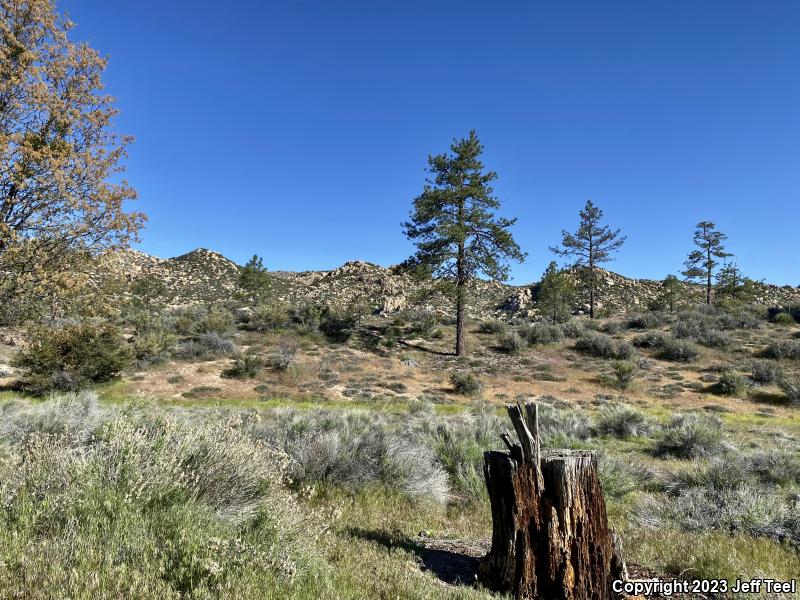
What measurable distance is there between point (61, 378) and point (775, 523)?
20979mm

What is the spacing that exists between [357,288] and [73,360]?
183 feet

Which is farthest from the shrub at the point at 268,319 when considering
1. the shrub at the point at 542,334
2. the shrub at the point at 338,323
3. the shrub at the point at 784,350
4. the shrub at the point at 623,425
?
the shrub at the point at 784,350

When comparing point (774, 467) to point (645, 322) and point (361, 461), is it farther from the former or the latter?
point (645, 322)

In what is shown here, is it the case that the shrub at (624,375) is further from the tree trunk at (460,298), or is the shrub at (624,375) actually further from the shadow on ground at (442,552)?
the shadow on ground at (442,552)

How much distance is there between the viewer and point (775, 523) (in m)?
4.73

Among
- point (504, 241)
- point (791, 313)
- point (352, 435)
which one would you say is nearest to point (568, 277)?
point (791, 313)

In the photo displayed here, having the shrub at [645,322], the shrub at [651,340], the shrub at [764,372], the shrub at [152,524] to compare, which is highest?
the shrub at [645,322]

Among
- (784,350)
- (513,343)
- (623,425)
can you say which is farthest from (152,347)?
(784,350)

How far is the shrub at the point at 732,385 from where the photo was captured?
67.4ft

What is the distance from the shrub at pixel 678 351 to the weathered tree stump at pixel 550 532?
2821cm

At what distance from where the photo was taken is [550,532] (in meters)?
3.39

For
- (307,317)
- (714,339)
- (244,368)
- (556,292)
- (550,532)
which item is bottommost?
(550,532)

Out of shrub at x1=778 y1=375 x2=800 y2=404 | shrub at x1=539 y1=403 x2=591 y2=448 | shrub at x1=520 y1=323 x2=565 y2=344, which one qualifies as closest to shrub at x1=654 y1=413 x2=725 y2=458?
Answer: shrub at x1=539 y1=403 x2=591 y2=448

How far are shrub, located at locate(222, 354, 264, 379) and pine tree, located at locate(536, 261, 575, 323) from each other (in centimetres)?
3344
